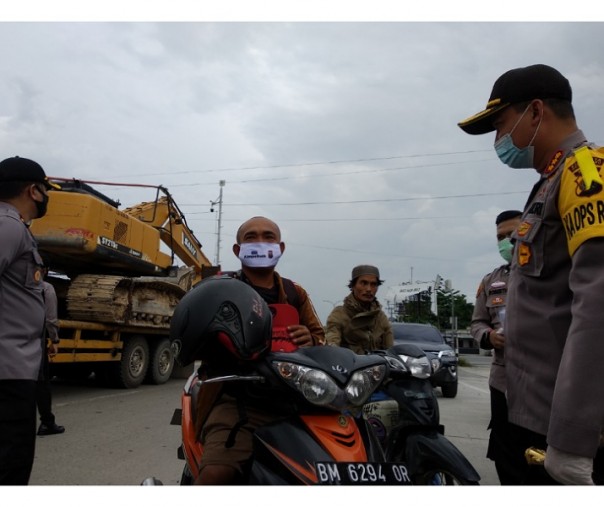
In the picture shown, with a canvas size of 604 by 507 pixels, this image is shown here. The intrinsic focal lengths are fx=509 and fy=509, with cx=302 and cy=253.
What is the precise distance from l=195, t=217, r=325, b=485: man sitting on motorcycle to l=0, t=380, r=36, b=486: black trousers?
83cm

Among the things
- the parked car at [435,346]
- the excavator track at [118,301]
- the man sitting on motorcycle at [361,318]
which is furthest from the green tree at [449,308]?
the man sitting on motorcycle at [361,318]

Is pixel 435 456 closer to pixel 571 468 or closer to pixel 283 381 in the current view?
pixel 283 381

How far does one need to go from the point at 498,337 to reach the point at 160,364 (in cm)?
829

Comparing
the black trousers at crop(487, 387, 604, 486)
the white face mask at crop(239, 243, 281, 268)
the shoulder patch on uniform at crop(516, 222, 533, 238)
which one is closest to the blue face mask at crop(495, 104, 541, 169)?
the shoulder patch on uniform at crop(516, 222, 533, 238)

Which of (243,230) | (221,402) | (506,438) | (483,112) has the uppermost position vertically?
(483,112)

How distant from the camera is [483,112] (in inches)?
70.5

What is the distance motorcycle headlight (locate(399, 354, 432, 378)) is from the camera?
325 centimetres

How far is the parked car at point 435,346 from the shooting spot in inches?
385

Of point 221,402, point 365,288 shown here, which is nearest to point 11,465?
point 221,402

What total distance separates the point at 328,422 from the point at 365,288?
241 cm

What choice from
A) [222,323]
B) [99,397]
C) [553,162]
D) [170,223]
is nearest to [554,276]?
[553,162]

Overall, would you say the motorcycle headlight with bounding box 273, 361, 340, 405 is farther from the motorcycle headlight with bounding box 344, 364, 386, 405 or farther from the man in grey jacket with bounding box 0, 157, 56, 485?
the man in grey jacket with bounding box 0, 157, 56, 485

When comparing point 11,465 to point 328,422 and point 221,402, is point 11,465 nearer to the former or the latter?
point 221,402

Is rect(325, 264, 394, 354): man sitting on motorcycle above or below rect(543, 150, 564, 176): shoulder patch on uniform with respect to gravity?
below
